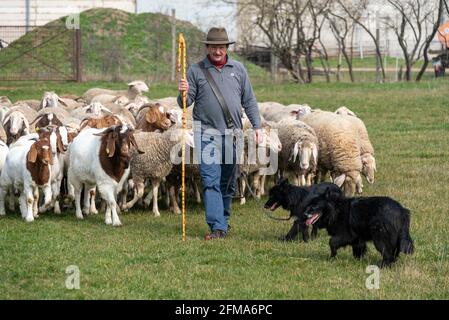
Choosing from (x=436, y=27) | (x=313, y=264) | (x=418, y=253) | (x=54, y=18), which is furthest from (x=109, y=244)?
(x=54, y=18)

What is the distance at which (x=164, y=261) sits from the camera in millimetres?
9773

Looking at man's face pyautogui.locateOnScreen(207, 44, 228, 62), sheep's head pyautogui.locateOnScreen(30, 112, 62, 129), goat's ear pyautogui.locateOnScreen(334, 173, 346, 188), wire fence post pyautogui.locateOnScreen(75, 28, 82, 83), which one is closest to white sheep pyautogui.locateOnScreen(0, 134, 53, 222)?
sheep's head pyautogui.locateOnScreen(30, 112, 62, 129)

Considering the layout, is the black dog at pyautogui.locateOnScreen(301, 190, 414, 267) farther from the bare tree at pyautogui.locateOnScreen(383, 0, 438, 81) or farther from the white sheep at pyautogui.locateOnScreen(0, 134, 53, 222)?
the bare tree at pyautogui.locateOnScreen(383, 0, 438, 81)

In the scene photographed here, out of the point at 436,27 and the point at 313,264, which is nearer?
the point at 313,264

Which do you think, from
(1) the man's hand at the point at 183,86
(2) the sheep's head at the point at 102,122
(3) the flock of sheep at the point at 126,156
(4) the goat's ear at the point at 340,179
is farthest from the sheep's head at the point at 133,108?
(1) the man's hand at the point at 183,86

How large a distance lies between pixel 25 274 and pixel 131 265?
104cm

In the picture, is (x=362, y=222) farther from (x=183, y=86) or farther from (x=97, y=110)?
(x=97, y=110)

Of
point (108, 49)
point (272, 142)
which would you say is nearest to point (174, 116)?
point (272, 142)

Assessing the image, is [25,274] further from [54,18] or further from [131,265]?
[54,18]

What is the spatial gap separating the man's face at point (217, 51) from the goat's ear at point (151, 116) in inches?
165

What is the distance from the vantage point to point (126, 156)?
12461 mm

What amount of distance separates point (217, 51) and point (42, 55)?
27.1 meters

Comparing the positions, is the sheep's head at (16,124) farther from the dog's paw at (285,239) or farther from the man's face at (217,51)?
the dog's paw at (285,239)

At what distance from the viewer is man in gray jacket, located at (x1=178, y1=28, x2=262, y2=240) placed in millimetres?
11055
